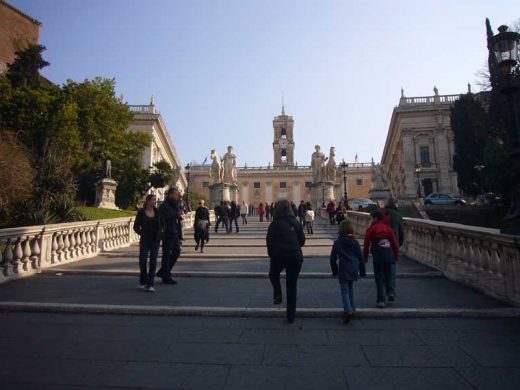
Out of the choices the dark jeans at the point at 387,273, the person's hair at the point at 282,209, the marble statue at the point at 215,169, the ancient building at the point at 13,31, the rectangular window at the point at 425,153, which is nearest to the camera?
the person's hair at the point at 282,209

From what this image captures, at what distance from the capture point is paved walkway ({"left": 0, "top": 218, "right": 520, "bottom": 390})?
3146 mm

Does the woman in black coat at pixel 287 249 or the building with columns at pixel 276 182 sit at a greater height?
the building with columns at pixel 276 182

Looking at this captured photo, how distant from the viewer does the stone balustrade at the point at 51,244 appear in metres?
7.03

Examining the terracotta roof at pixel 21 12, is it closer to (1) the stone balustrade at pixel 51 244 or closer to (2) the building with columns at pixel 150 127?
(2) the building with columns at pixel 150 127

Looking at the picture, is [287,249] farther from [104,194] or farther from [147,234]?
[104,194]

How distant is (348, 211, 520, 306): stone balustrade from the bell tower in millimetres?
76012

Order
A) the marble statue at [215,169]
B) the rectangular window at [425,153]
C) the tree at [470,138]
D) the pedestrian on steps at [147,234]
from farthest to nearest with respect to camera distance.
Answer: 1. the rectangular window at [425,153]
2. the tree at [470,138]
3. the marble statue at [215,169]
4. the pedestrian on steps at [147,234]

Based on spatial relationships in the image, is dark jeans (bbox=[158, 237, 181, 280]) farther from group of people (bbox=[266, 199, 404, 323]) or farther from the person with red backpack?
the person with red backpack

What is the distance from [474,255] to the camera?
252 inches

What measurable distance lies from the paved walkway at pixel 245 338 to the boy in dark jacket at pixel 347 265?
0.94ft

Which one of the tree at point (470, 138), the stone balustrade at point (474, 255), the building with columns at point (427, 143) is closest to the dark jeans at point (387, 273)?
the stone balustrade at point (474, 255)

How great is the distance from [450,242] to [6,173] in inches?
609

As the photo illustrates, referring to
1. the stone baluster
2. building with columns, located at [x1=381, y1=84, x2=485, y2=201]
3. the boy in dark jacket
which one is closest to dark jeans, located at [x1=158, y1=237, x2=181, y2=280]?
the stone baluster

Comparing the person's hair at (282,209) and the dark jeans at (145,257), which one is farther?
the dark jeans at (145,257)
